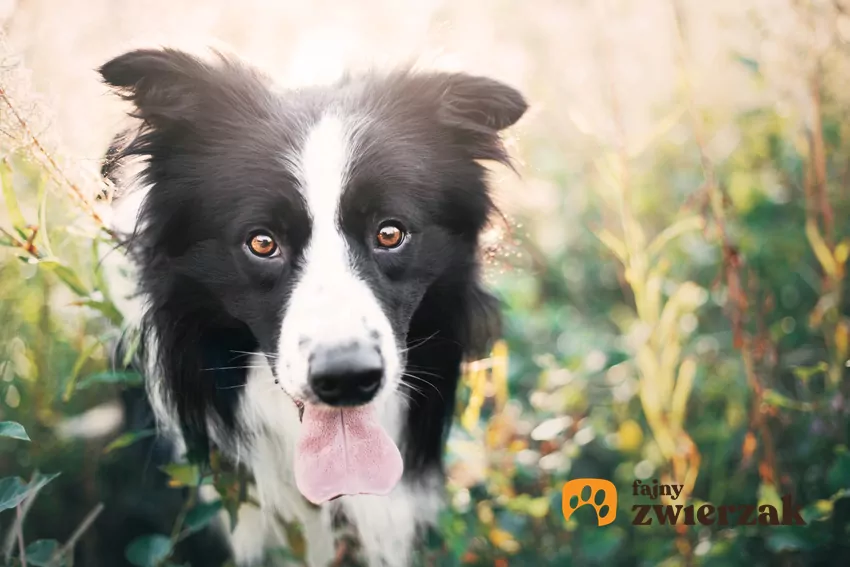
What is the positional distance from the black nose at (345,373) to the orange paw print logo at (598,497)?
3.62 ft

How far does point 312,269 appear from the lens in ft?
5.86

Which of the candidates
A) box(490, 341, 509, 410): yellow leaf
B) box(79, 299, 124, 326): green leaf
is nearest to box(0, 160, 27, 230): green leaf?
box(79, 299, 124, 326): green leaf

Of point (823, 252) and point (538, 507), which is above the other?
point (823, 252)

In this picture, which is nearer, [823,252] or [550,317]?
[823,252]

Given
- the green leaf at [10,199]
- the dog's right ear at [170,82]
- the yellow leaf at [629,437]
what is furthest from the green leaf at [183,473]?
the yellow leaf at [629,437]

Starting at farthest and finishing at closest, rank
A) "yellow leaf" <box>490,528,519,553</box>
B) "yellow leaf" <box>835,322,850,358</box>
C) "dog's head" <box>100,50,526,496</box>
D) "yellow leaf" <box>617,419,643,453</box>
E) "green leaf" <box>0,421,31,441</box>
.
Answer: "yellow leaf" <box>617,419,643,453</box> → "yellow leaf" <box>835,322,850,358</box> → "yellow leaf" <box>490,528,519,553</box> → "dog's head" <box>100,50,526,496</box> → "green leaf" <box>0,421,31,441</box>

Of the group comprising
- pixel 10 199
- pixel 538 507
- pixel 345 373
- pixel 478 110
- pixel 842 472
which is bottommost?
pixel 538 507

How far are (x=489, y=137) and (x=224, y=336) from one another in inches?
38.2

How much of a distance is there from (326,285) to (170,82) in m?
0.71

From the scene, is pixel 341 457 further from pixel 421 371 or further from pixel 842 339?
pixel 842 339

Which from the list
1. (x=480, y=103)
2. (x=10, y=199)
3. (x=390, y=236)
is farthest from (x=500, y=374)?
(x=10, y=199)

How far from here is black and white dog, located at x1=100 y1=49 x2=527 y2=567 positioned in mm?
1793

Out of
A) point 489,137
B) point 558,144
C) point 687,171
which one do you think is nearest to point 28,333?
point 489,137

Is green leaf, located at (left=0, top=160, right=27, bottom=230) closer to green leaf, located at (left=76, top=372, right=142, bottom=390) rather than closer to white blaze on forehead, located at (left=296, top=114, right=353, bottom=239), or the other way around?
green leaf, located at (left=76, top=372, right=142, bottom=390)
